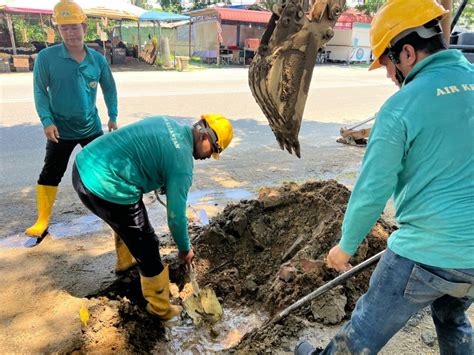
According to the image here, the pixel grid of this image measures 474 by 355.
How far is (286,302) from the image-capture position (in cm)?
305

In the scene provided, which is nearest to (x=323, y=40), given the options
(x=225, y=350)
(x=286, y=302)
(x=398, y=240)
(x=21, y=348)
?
(x=398, y=240)

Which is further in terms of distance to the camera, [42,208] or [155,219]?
[155,219]

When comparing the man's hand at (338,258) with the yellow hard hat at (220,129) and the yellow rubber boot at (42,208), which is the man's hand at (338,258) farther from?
the yellow rubber boot at (42,208)

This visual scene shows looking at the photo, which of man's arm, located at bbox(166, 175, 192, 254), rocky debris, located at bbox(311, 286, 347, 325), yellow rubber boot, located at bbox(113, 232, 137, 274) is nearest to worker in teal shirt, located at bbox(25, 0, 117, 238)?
yellow rubber boot, located at bbox(113, 232, 137, 274)

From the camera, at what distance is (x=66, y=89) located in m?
3.80

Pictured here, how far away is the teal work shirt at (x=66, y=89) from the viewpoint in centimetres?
376

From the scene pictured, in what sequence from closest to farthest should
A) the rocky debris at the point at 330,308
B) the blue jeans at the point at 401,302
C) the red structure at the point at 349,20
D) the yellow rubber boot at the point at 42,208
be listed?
the blue jeans at the point at 401,302
the rocky debris at the point at 330,308
the yellow rubber boot at the point at 42,208
the red structure at the point at 349,20

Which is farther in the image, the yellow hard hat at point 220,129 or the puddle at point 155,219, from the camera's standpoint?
the puddle at point 155,219

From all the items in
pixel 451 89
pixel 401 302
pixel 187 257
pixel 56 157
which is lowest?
pixel 187 257

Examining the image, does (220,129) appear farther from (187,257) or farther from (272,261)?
(272,261)

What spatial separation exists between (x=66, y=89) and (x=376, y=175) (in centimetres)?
309

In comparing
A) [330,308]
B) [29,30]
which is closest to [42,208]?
[330,308]

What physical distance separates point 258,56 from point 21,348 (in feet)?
7.75

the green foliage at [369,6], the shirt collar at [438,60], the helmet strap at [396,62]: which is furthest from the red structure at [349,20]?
the shirt collar at [438,60]
